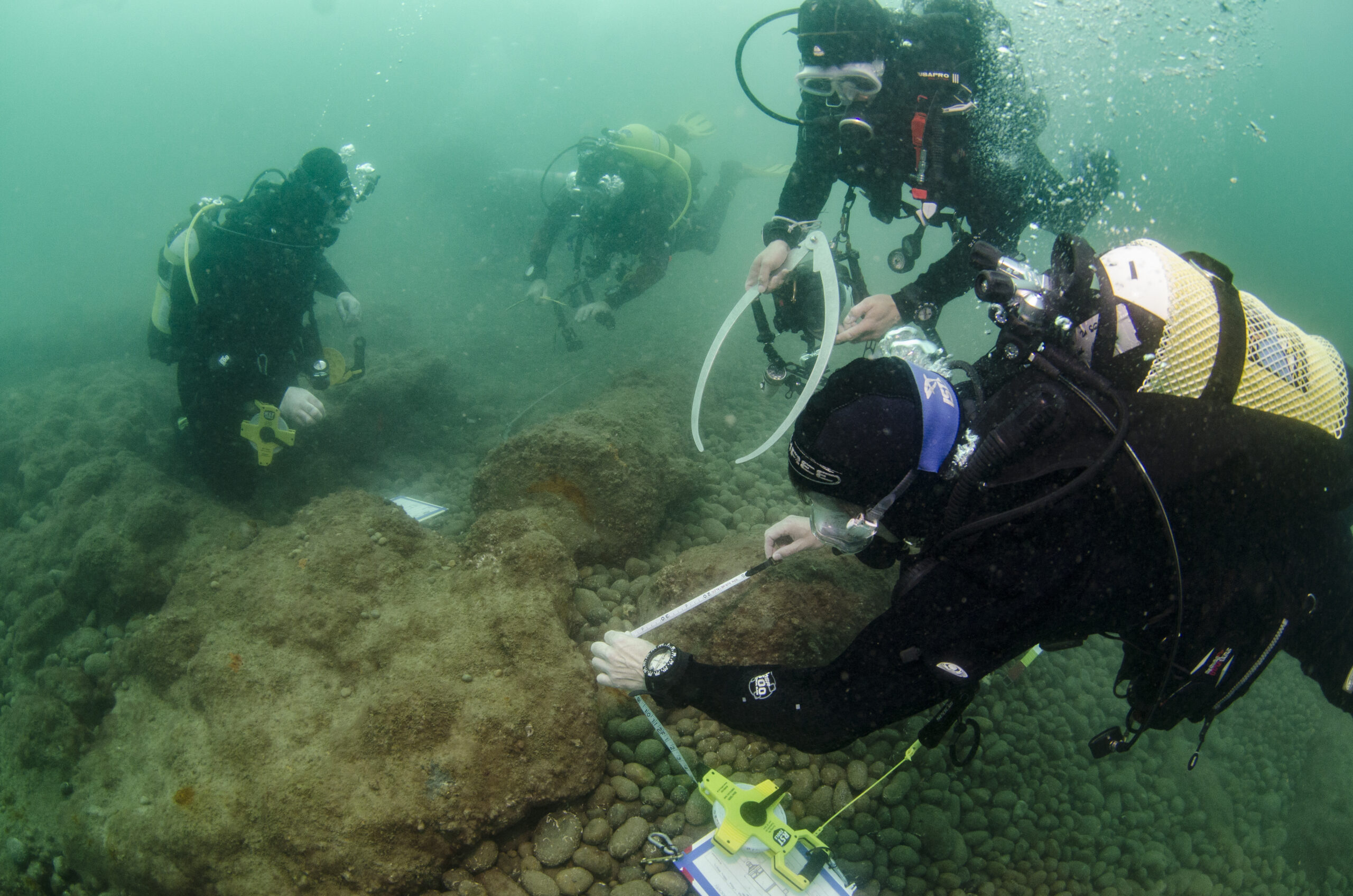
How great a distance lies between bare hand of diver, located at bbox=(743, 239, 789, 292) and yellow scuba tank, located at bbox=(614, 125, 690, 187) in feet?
23.8

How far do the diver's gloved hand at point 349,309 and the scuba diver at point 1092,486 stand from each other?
5.93 meters

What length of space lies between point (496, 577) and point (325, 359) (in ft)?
12.0

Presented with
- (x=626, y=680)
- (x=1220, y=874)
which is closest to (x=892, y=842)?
(x=626, y=680)

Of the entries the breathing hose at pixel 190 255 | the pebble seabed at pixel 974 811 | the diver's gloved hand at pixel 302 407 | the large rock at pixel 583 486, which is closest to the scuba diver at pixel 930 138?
the large rock at pixel 583 486

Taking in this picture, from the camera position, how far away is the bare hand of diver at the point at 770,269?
3674mm

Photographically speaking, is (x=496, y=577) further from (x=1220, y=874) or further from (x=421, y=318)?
(x=421, y=318)

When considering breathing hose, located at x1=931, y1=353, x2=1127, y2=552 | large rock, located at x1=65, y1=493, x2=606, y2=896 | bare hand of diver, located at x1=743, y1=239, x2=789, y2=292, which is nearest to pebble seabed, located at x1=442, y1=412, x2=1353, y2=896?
large rock, located at x1=65, y1=493, x2=606, y2=896

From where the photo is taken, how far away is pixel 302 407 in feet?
16.2

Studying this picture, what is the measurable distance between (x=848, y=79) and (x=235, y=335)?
5.25 meters

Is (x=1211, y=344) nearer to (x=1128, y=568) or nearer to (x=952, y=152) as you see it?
(x=1128, y=568)

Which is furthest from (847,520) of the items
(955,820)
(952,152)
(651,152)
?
(651,152)

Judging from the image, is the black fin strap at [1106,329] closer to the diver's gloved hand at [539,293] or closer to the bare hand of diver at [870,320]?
the bare hand of diver at [870,320]

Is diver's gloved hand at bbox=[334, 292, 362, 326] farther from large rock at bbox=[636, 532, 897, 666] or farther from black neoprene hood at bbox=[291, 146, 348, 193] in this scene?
large rock at bbox=[636, 532, 897, 666]

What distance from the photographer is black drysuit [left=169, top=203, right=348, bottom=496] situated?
199 inches
